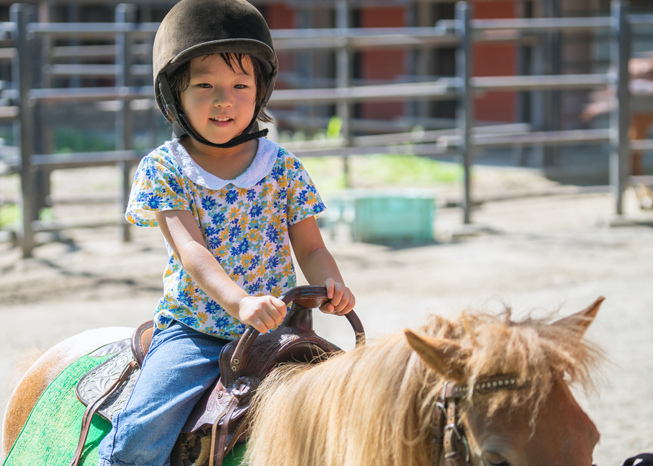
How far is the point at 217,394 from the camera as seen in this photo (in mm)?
1449

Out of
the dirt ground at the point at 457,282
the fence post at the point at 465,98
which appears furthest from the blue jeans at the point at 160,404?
the fence post at the point at 465,98

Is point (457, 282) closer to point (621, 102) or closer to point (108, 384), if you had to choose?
point (621, 102)

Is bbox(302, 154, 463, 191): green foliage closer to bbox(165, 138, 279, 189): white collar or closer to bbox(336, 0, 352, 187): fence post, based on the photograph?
bbox(336, 0, 352, 187): fence post

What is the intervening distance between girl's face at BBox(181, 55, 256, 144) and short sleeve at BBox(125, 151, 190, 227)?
112 mm

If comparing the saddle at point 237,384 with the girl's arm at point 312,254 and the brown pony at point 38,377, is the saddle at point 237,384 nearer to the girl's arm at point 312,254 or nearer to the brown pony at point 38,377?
the girl's arm at point 312,254

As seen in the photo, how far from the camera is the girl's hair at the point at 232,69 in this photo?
1.58 metres

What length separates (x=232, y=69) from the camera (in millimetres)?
1586

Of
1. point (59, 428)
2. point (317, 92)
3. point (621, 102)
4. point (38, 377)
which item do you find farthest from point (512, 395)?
point (621, 102)

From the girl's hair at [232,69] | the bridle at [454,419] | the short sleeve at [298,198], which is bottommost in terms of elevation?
the bridle at [454,419]

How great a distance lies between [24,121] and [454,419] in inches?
240

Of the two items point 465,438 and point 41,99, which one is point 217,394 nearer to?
point 465,438

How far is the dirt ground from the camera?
13.0 feet

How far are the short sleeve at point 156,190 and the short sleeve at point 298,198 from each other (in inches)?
10.2

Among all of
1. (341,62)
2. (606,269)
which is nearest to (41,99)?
(341,62)
